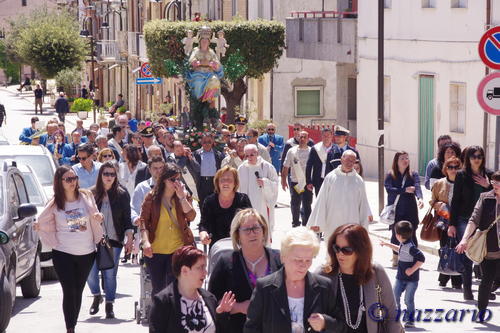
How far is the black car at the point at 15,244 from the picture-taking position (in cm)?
1202

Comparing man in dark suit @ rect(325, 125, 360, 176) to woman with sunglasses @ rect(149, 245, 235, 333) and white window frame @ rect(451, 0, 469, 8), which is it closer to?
white window frame @ rect(451, 0, 469, 8)

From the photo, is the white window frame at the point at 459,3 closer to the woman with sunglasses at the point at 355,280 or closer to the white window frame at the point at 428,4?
the white window frame at the point at 428,4

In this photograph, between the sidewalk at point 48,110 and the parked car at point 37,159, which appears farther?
the sidewalk at point 48,110

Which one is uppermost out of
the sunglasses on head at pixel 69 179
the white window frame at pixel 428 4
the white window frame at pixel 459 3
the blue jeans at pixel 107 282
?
the white window frame at pixel 428 4

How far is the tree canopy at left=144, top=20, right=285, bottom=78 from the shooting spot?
136 feet

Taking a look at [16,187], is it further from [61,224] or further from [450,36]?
[450,36]

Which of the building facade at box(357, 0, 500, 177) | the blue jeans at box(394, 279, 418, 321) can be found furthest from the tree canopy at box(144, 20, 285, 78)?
the blue jeans at box(394, 279, 418, 321)

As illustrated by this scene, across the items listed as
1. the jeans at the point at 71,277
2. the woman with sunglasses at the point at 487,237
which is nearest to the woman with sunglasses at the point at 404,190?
the woman with sunglasses at the point at 487,237

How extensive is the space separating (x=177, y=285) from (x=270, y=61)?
1362 inches

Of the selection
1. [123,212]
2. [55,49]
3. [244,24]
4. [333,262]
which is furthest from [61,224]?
[55,49]

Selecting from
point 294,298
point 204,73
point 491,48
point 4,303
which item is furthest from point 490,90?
point 204,73

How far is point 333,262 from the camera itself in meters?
7.53

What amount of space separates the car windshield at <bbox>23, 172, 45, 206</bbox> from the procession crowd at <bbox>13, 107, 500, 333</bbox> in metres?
0.56

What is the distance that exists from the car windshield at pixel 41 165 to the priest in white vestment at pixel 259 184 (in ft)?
10.6
